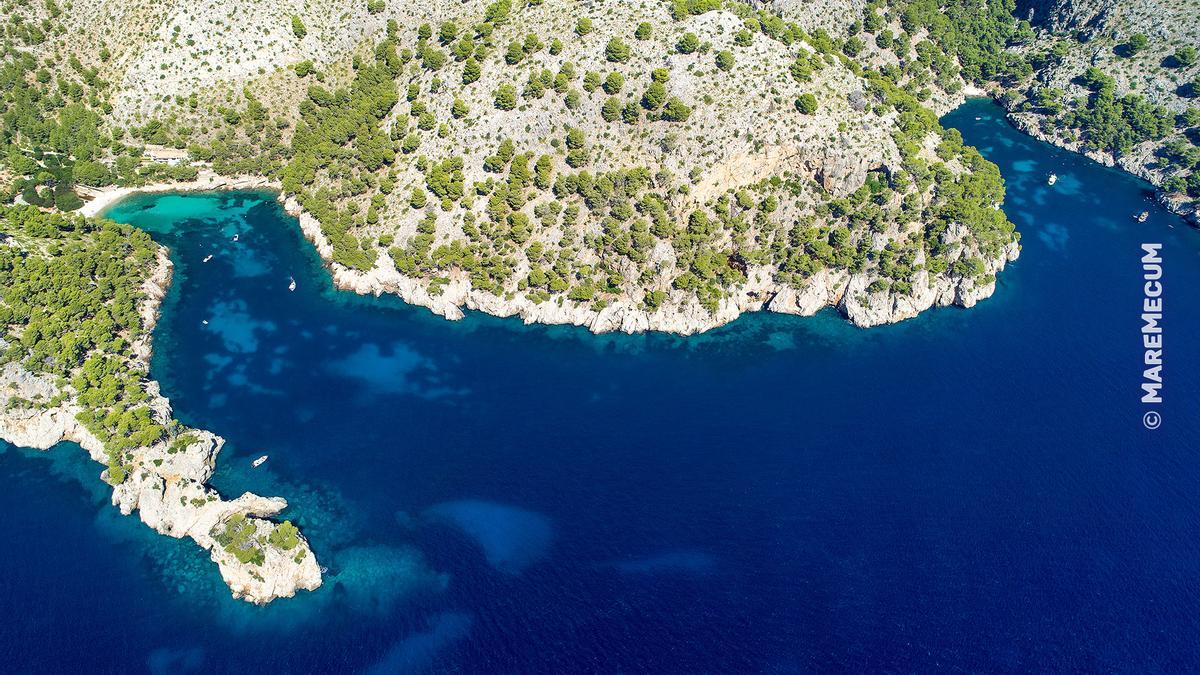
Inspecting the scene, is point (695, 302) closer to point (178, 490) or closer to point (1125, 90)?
point (178, 490)

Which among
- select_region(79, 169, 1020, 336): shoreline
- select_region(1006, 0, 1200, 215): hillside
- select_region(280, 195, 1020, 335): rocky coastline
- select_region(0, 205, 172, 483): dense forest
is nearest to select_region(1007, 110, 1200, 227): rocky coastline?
select_region(1006, 0, 1200, 215): hillside

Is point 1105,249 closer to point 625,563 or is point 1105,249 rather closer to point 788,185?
point 788,185

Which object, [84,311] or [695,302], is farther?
[695,302]

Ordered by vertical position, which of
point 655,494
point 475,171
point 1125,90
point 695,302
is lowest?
point 655,494

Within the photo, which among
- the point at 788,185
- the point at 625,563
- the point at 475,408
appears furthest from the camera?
Result: the point at 788,185

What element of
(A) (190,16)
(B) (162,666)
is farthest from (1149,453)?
(A) (190,16)

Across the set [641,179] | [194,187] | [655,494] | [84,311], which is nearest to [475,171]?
[641,179]
